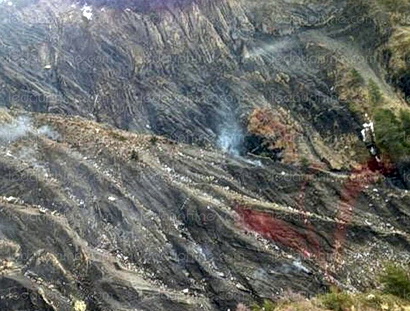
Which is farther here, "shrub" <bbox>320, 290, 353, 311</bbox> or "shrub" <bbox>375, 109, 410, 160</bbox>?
"shrub" <bbox>375, 109, 410, 160</bbox>

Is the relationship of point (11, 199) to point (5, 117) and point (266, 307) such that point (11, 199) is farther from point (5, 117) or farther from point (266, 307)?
point (266, 307)

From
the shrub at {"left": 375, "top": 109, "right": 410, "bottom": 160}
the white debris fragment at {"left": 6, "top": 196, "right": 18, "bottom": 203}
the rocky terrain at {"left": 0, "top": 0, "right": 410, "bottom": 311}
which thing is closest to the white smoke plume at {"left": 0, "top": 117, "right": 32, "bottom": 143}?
the rocky terrain at {"left": 0, "top": 0, "right": 410, "bottom": 311}

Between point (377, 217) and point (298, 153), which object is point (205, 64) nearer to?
point (298, 153)

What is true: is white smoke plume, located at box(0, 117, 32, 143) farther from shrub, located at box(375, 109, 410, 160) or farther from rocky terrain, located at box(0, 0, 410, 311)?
shrub, located at box(375, 109, 410, 160)

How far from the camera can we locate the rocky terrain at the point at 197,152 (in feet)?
136

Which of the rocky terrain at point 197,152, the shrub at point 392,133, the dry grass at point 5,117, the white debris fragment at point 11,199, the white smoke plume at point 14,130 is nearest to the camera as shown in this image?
the rocky terrain at point 197,152

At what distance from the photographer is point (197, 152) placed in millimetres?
54875

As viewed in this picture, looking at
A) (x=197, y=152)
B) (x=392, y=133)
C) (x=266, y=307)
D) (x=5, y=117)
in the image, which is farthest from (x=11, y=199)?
(x=392, y=133)

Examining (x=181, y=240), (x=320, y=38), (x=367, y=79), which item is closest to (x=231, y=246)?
(x=181, y=240)

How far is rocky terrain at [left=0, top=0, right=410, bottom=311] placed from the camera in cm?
4150

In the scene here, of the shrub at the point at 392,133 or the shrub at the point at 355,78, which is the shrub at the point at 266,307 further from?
the shrub at the point at 355,78

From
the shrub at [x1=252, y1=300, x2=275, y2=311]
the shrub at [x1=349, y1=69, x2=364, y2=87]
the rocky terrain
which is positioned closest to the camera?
the shrub at [x1=252, y1=300, x2=275, y2=311]

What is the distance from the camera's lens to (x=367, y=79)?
6494 cm

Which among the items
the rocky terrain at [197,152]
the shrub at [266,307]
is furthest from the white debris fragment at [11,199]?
the shrub at [266,307]
